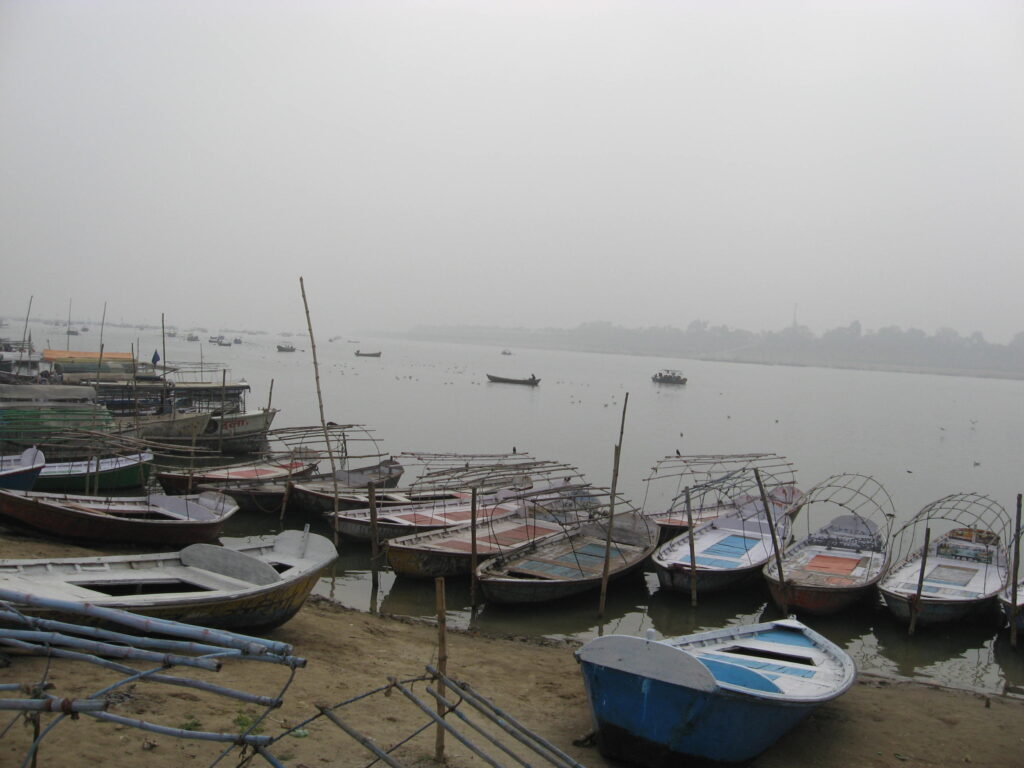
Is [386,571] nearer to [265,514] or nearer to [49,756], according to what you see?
[265,514]

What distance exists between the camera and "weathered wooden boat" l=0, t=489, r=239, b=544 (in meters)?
12.5

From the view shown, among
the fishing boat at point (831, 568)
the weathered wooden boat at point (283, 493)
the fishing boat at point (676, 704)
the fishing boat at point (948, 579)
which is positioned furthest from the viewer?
the weathered wooden boat at point (283, 493)

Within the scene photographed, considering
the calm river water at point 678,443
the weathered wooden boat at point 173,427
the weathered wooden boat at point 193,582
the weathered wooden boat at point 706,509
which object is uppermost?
the weathered wooden boat at point 193,582

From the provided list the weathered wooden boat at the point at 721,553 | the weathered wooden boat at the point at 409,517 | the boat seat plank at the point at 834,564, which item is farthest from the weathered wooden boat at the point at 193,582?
the boat seat plank at the point at 834,564

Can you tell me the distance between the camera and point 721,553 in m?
15.4

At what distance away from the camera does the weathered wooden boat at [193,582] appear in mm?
7531

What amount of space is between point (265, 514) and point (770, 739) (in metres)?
14.1

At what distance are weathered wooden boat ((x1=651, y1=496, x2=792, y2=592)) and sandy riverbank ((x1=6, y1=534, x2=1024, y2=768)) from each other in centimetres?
357

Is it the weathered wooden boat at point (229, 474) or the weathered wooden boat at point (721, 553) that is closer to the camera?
the weathered wooden boat at point (721, 553)

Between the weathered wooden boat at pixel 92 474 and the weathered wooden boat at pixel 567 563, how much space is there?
29.1ft

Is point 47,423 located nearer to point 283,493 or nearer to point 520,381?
point 283,493

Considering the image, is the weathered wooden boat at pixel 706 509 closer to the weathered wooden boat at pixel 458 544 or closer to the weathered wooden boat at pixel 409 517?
the weathered wooden boat at pixel 458 544

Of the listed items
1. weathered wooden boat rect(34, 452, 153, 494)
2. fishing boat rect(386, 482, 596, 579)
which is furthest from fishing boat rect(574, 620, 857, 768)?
weathered wooden boat rect(34, 452, 153, 494)

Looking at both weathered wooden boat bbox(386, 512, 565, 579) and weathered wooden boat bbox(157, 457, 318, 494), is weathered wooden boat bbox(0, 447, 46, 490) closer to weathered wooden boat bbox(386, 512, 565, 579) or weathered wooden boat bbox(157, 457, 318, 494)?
weathered wooden boat bbox(157, 457, 318, 494)
